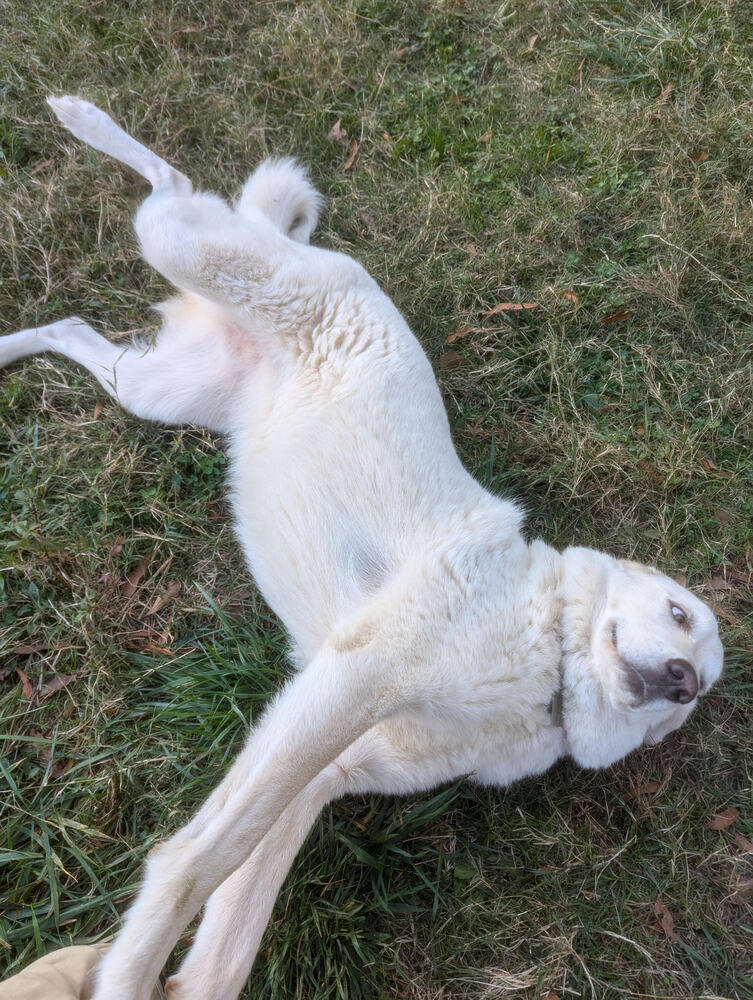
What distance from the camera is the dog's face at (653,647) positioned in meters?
2.44

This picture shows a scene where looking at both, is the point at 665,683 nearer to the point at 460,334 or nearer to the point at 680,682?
the point at 680,682

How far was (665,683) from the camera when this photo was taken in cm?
243

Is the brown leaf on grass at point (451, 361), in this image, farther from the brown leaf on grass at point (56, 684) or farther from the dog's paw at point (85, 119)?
the brown leaf on grass at point (56, 684)

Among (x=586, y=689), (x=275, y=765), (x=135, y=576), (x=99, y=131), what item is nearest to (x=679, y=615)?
(x=586, y=689)

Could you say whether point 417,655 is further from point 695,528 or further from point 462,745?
point 695,528

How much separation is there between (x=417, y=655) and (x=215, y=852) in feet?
2.96

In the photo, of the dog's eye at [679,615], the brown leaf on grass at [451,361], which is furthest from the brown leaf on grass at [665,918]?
the brown leaf on grass at [451,361]

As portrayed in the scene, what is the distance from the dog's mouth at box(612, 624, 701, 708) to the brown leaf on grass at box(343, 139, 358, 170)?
323 cm

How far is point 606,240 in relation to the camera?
154 inches

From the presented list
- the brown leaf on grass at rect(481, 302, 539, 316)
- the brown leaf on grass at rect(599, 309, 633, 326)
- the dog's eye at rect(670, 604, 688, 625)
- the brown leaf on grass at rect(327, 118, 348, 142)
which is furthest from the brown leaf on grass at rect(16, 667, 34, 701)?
the brown leaf on grass at rect(599, 309, 633, 326)

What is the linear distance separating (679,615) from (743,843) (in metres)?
1.45

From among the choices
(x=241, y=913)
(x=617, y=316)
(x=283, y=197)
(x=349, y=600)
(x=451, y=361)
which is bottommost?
(x=241, y=913)

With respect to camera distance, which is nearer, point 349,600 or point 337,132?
point 349,600

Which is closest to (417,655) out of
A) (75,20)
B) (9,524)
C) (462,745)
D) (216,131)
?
(462,745)
